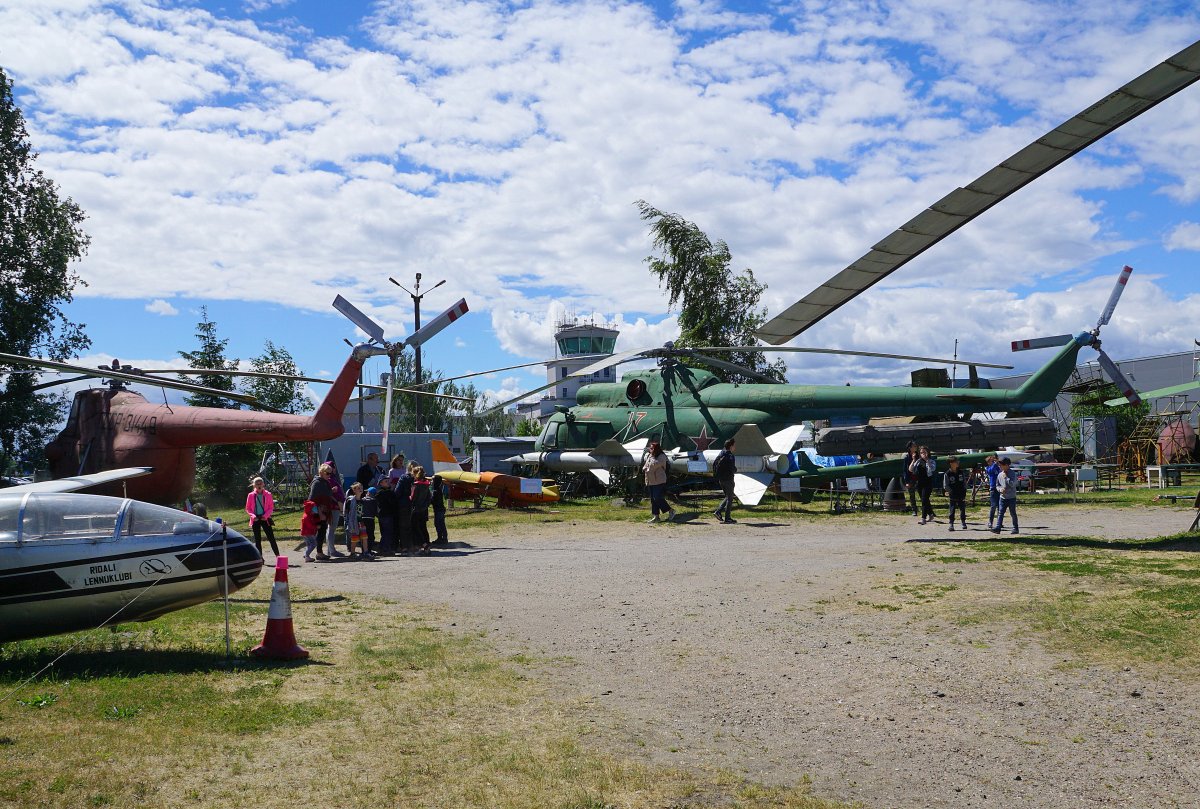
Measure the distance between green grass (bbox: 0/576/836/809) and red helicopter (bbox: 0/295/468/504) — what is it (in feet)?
35.2

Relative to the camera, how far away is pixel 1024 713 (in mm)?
6172

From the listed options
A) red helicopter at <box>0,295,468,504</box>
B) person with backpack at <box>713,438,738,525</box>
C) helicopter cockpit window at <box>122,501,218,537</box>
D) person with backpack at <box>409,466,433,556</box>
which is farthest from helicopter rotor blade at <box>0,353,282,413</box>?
person with backpack at <box>713,438,738,525</box>

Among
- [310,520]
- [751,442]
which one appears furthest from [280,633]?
[751,442]

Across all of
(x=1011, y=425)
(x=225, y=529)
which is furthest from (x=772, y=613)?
(x=1011, y=425)

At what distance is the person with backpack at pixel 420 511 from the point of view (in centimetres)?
1680

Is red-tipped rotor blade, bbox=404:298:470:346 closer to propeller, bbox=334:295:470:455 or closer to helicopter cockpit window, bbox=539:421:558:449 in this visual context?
propeller, bbox=334:295:470:455

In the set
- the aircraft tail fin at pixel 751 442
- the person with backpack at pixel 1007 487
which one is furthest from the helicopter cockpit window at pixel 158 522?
the aircraft tail fin at pixel 751 442

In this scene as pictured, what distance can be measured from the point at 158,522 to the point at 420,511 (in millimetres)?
8298

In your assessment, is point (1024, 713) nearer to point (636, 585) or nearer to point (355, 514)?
point (636, 585)

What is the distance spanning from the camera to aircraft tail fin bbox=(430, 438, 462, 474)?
2892 cm

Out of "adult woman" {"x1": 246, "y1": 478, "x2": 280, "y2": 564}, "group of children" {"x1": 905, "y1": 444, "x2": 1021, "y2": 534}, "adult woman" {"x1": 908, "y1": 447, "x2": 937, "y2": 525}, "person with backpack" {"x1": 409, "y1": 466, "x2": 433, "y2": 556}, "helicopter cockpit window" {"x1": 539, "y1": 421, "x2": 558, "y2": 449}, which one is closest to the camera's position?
"adult woman" {"x1": 246, "y1": 478, "x2": 280, "y2": 564}

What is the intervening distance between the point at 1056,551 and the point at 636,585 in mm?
6236

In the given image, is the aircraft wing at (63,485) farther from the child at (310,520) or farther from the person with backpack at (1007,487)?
the person with backpack at (1007,487)

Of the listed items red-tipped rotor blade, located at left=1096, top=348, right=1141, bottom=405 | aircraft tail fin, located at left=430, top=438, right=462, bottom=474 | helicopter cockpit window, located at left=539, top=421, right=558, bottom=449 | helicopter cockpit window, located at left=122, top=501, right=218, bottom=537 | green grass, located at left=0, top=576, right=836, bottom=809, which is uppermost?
red-tipped rotor blade, located at left=1096, top=348, right=1141, bottom=405
